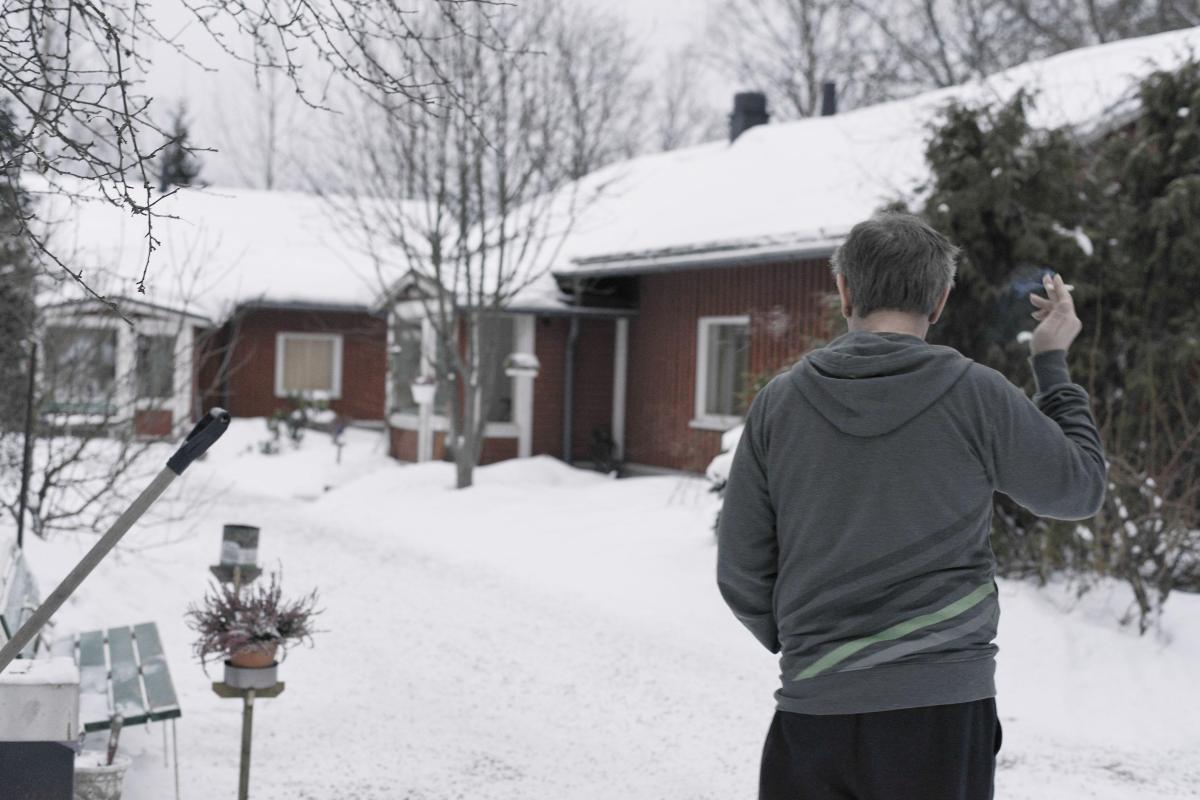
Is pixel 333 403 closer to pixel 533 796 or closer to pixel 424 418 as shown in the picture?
pixel 424 418

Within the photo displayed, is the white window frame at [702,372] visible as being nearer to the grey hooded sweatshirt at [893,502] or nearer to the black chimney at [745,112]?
the black chimney at [745,112]

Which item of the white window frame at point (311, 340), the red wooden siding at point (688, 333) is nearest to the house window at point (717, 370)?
the red wooden siding at point (688, 333)

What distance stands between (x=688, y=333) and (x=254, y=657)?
11.8 metres

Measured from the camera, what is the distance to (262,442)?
64.3 ft

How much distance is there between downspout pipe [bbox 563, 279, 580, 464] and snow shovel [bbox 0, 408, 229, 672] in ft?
46.2

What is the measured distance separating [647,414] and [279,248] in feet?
37.8

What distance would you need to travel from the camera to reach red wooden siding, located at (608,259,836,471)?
46.4 ft

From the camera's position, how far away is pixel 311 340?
23969mm

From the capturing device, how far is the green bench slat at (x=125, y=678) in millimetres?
4555

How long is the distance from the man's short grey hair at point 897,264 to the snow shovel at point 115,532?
139 cm

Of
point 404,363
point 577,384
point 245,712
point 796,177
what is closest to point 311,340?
point 404,363

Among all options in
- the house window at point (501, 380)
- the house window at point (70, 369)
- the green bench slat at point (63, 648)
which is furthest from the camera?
the house window at point (501, 380)

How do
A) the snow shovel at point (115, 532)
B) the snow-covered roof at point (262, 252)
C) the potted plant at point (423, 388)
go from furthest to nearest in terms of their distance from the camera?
1. the snow-covered roof at point (262, 252)
2. the potted plant at point (423, 388)
3. the snow shovel at point (115, 532)

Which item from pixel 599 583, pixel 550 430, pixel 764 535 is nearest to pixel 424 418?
pixel 550 430
